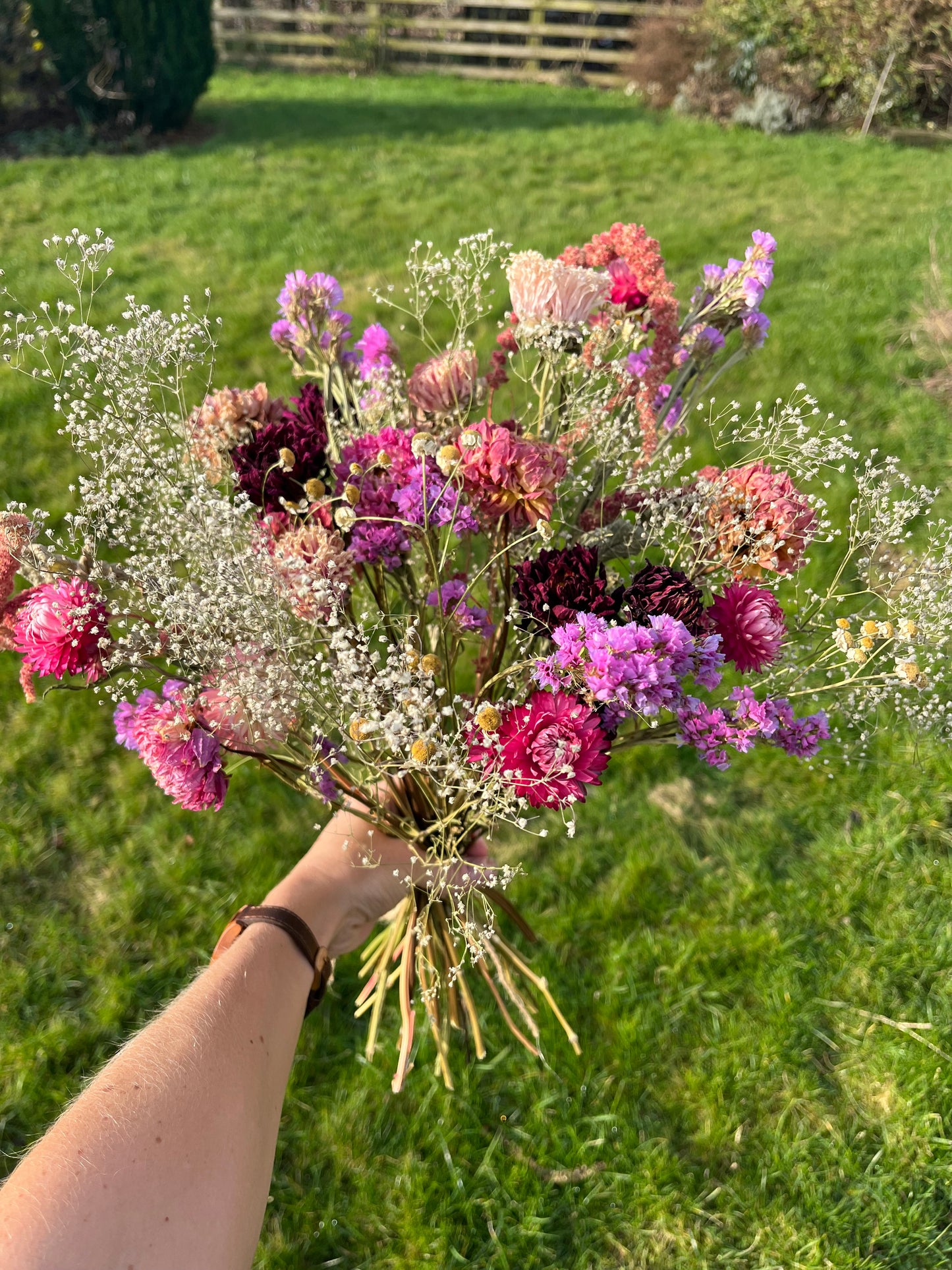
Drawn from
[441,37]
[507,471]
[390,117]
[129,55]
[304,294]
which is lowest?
[507,471]

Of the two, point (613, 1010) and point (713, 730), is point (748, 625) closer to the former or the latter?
point (713, 730)

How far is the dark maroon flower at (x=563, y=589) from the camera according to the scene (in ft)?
2.81

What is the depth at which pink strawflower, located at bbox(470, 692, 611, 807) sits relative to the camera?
82cm

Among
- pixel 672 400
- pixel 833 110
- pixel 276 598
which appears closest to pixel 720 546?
pixel 672 400

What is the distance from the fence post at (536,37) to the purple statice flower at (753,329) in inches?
503

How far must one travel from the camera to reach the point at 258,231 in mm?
5199

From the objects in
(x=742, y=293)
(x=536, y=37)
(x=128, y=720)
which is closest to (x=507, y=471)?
(x=742, y=293)

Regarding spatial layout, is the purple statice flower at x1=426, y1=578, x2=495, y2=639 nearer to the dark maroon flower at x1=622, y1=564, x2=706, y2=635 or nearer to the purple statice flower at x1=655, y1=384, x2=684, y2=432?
the dark maroon flower at x1=622, y1=564, x2=706, y2=635

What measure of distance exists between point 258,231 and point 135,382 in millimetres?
5150

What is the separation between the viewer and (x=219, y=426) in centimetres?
110

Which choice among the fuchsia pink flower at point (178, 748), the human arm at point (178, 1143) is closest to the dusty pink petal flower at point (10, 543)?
the fuchsia pink flower at point (178, 748)

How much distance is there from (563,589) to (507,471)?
0.16 meters

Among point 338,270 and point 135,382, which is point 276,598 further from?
point 338,270

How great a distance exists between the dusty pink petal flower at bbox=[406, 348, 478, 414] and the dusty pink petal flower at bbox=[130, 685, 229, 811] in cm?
55
